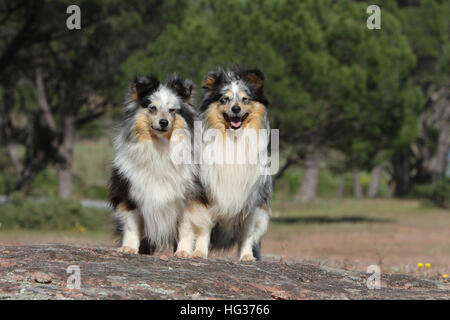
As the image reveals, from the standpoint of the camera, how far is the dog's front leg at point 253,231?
7.71 m

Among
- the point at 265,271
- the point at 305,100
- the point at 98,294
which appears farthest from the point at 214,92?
the point at 305,100

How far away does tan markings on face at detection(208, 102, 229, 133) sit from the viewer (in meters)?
7.44

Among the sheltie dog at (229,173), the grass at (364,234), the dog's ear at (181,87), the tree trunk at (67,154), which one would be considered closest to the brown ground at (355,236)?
the grass at (364,234)

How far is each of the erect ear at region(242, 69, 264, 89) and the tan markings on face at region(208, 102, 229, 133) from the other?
522 millimetres

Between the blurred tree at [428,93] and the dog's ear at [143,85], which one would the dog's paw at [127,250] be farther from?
the blurred tree at [428,93]

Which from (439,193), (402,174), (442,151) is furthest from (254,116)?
(402,174)

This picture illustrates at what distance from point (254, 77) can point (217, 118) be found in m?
0.70

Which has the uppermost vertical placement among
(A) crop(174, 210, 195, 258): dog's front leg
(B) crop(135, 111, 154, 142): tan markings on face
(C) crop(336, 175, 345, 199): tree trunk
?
(B) crop(135, 111, 154, 142): tan markings on face

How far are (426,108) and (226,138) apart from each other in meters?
38.9

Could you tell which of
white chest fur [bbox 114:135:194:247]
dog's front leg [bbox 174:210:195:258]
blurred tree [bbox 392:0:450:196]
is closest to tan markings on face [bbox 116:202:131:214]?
white chest fur [bbox 114:135:194:247]

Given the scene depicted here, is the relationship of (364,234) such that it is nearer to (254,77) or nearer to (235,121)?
(254,77)

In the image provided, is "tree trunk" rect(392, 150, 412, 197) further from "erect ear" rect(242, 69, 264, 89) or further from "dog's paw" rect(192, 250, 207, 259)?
"dog's paw" rect(192, 250, 207, 259)

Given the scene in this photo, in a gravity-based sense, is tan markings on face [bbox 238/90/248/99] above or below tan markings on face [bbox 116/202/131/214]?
above

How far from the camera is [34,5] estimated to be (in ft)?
70.9
